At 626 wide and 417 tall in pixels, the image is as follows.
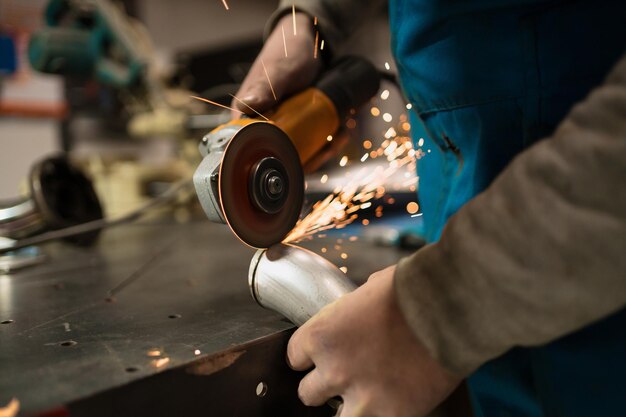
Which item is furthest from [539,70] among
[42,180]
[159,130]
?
[159,130]

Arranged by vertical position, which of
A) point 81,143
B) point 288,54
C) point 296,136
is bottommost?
point 81,143

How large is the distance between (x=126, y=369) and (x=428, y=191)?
55 centimetres

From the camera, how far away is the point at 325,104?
2.83ft

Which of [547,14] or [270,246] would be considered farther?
[270,246]

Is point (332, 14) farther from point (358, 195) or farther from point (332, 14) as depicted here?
point (358, 195)

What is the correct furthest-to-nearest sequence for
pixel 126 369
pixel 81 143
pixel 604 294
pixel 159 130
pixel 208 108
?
pixel 81 143 < pixel 208 108 < pixel 159 130 < pixel 126 369 < pixel 604 294

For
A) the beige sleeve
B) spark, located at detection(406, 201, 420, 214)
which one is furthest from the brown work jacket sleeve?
spark, located at detection(406, 201, 420, 214)

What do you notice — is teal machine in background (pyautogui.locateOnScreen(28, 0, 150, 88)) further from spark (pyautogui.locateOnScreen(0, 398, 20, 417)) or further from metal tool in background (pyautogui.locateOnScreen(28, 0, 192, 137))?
spark (pyautogui.locateOnScreen(0, 398, 20, 417))

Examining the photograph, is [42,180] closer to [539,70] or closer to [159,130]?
[159,130]

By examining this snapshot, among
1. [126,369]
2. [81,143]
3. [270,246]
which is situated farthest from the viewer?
[81,143]

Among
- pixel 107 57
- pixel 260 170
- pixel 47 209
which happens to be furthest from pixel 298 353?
pixel 107 57

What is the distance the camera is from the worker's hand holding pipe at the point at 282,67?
→ 2.66 feet

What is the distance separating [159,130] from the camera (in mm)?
1998

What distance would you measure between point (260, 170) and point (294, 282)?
0.55 feet
